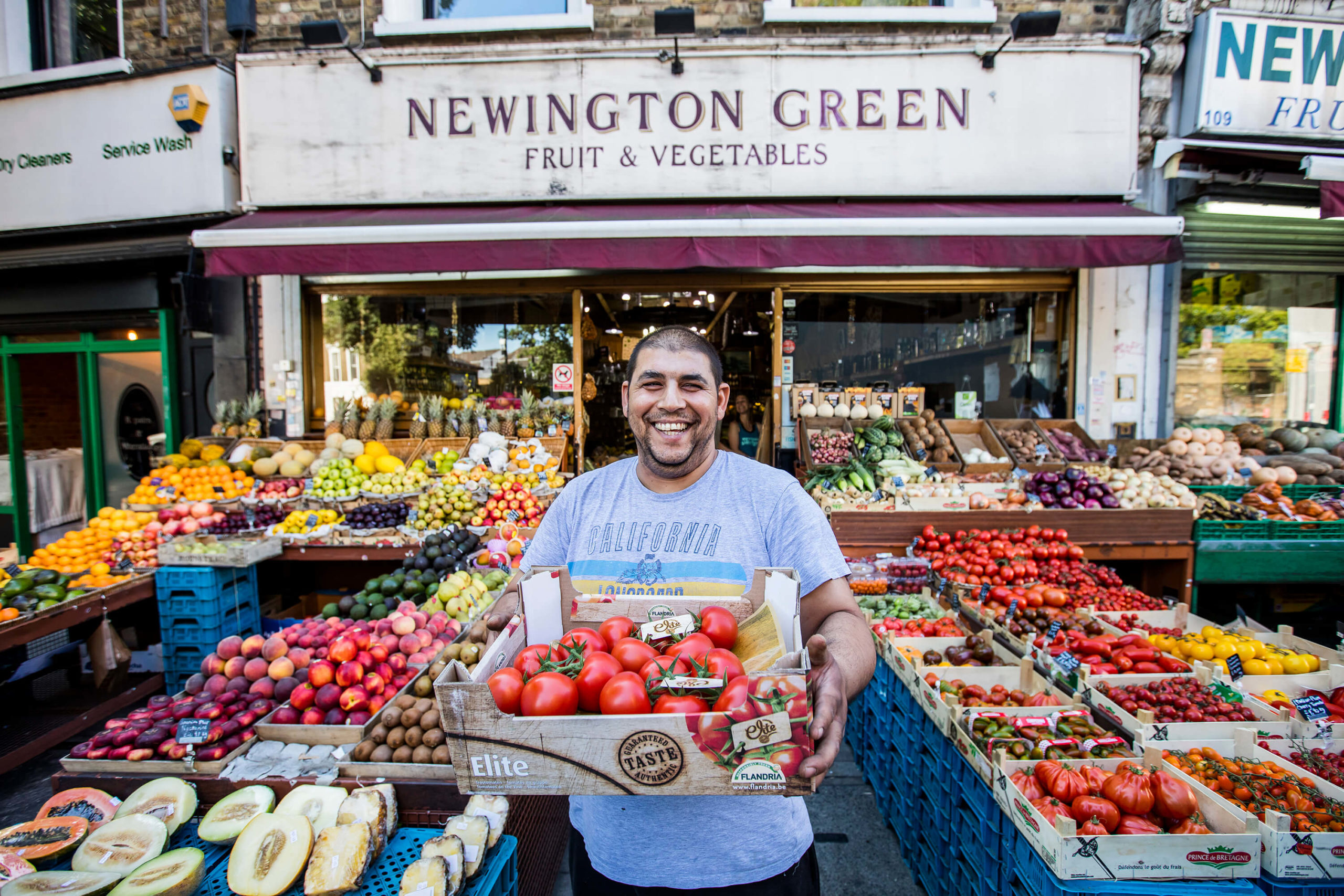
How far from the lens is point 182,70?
274 inches

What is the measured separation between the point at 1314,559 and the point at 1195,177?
404 cm

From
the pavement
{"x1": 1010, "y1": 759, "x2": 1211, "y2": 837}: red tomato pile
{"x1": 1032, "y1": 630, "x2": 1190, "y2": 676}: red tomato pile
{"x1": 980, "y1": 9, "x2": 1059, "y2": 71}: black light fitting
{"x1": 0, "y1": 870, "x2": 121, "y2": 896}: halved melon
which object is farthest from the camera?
{"x1": 980, "y1": 9, "x2": 1059, "y2": 71}: black light fitting

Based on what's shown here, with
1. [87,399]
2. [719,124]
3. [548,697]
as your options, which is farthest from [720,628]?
[87,399]

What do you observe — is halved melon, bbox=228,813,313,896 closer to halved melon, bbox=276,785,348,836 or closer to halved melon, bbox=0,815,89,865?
halved melon, bbox=276,785,348,836

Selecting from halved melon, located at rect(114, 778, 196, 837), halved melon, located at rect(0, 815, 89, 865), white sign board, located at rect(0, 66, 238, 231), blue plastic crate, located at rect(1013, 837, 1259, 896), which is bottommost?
blue plastic crate, located at rect(1013, 837, 1259, 896)

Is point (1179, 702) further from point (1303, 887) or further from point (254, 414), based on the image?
point (254, 414)

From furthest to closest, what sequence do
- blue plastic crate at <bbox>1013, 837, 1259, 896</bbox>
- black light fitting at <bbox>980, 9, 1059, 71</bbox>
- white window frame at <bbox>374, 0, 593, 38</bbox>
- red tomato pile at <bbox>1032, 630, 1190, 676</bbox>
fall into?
white window frame at <bbox>374, 0, 593, 38</bbox>, black light fitting at <bbox>980, 9, 1059, 71</bbox>, red tomato pile at <bbox>1032, 630, 1190, 676</bbox>, blue plastic crate at <bbox>1013, 837, 1259, 896</bbox>

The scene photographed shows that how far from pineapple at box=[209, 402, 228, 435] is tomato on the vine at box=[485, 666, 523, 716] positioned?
7.66 meters

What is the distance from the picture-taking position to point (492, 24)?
688cm

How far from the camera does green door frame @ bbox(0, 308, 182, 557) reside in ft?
24.4

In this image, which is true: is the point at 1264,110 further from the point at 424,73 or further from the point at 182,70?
the point at 182,70

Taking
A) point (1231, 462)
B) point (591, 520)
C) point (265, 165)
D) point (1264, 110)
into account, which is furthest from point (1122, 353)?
point (265, 165)

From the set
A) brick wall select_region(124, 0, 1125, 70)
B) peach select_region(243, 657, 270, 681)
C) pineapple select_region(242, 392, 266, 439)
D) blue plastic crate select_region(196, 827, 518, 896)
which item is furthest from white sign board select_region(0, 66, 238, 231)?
blue plastic crate select_region(196, 827, 518, 896)

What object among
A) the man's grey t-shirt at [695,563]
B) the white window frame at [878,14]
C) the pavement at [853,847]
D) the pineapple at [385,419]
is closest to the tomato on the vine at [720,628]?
the man's grey t-shirt at [695,563]
